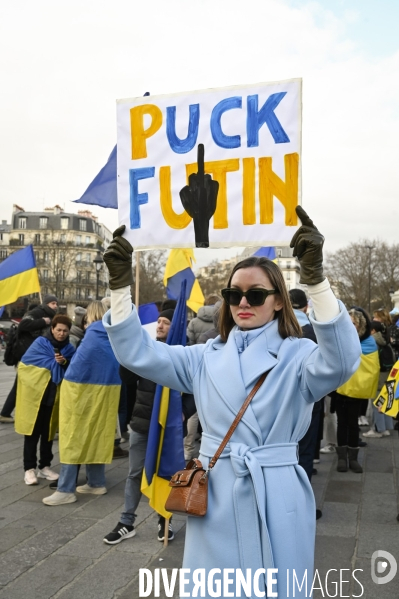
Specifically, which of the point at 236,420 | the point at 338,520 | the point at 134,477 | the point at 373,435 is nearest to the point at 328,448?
the point at 373,435

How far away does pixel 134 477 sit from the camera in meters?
4.64

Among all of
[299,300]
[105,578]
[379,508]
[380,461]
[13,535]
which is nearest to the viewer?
[105,578]

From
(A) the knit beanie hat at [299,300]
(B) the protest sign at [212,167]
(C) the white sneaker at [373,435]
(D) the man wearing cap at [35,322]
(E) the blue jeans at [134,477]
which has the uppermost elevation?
(B) the protest sign at [212,167]

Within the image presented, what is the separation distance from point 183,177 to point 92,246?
92.8m

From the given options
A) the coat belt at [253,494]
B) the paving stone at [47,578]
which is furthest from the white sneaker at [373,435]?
the coat belt at [253,494]

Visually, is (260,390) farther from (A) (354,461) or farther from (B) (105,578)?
(A) (354,461)

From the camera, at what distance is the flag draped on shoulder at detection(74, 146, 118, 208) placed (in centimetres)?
686

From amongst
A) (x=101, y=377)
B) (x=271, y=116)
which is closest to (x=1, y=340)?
(x=101, y=377)

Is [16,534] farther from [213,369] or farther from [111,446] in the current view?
[213,369]

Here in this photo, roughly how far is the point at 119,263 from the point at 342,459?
16.3ft

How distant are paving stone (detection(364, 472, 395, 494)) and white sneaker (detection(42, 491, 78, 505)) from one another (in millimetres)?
2756

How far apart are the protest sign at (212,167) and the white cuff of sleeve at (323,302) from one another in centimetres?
167

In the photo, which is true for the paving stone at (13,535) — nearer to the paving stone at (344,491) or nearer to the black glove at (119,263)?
the paving stone at (344,491)

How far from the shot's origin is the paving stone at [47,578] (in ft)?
11.9
